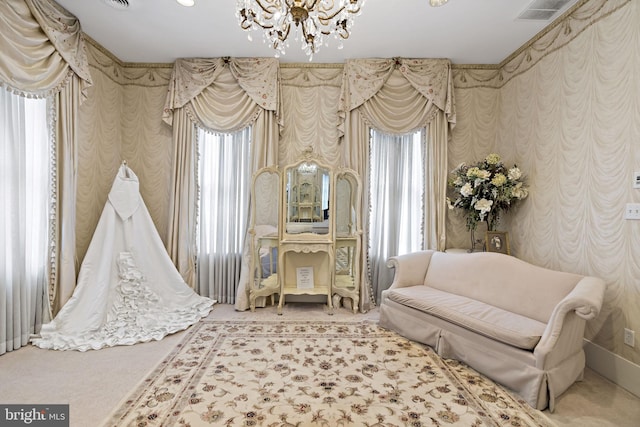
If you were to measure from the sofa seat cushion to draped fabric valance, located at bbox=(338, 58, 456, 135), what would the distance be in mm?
1878

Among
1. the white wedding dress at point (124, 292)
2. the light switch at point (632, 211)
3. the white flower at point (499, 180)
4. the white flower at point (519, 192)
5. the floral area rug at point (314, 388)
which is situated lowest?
the floral area rug at point (314, 388)

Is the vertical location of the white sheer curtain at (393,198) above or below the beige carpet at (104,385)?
above

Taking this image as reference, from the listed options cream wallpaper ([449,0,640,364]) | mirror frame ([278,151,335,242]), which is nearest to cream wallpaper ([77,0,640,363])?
cream wallpaper ([449,0,640,364])

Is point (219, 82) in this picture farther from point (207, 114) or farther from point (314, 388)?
point (314, 388)

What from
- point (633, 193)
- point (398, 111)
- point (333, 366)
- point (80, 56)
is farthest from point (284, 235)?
point (633, 193)

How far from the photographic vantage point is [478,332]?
2162mm

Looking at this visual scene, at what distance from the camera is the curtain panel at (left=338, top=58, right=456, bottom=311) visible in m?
3.49

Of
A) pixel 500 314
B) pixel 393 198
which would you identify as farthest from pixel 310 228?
pixel 500 314

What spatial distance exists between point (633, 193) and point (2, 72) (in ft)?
14.7

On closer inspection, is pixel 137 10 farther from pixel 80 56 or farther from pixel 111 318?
pixel 111 318

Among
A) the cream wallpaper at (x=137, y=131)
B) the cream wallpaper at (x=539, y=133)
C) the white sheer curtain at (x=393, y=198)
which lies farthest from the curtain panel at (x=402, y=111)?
the cream wallpaper at (x=137, y=131)

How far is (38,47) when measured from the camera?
245cm

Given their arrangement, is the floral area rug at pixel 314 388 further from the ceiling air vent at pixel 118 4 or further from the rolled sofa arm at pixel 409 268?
the ceiling air vent at pixel 118 4

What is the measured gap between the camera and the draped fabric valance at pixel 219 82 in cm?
349
